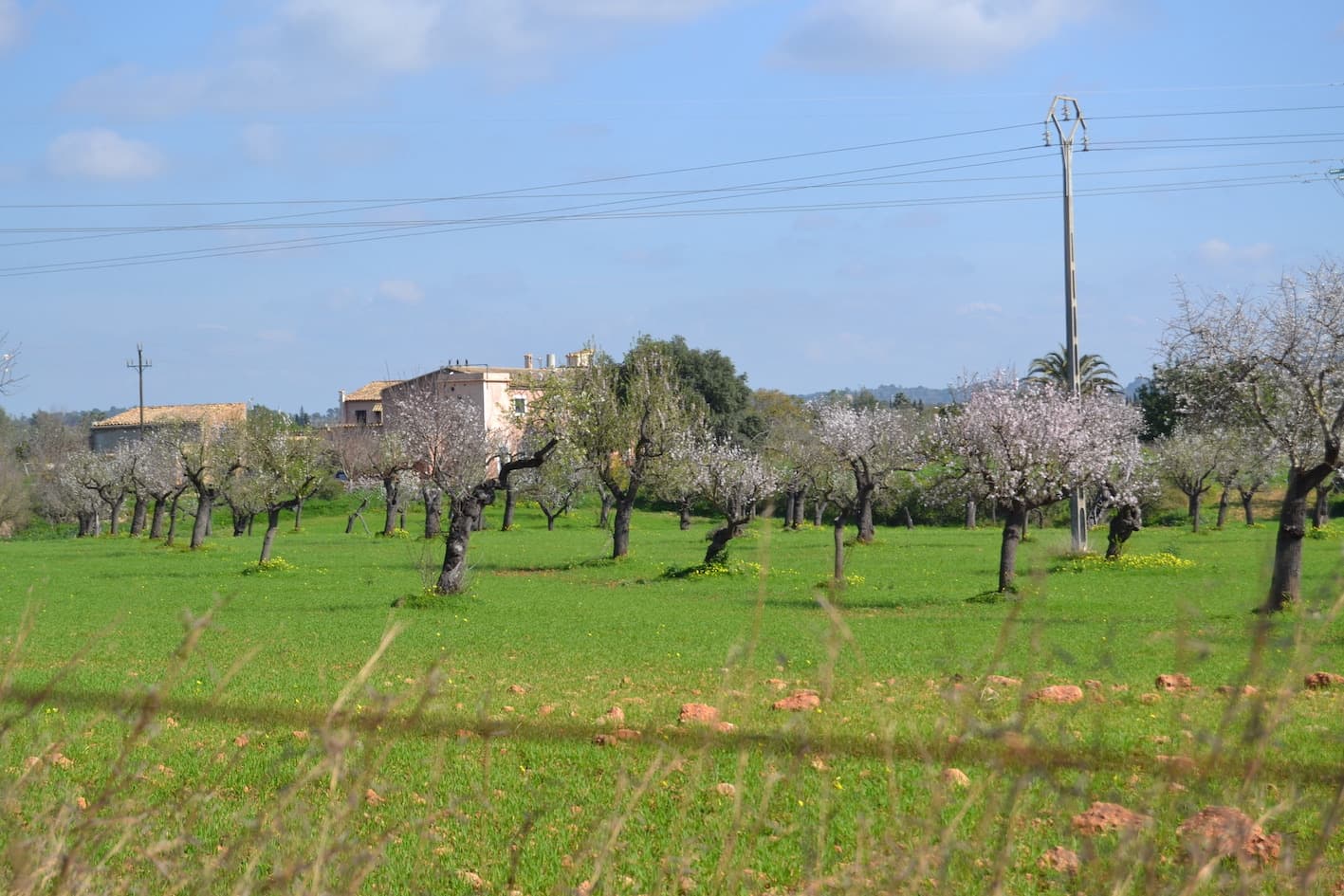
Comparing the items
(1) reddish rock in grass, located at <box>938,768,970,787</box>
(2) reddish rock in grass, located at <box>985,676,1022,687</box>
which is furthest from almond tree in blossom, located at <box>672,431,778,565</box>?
(1) reddish rock in grass, located at <box>938,768,970,787</box>

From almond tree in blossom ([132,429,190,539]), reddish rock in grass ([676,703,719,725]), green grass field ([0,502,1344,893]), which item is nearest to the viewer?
green grass field ([0,502,1344,893])

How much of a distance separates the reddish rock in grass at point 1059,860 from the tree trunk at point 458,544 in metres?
20.3

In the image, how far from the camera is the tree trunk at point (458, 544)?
84.2ft

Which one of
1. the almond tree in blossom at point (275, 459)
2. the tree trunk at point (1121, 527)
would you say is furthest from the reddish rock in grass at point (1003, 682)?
the almond tree in blossom at point (275, 459)

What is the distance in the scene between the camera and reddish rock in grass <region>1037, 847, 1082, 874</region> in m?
5.27

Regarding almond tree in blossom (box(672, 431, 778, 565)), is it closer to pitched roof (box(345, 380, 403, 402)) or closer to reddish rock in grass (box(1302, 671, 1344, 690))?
reddish rock in grass (box(1302, 671, 1344, 690))

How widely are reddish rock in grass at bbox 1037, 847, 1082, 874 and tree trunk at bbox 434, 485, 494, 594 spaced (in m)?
20.3

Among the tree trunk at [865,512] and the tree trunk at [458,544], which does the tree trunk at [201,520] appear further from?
the tree trunk at [865,512]

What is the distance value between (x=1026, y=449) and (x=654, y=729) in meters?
29.0

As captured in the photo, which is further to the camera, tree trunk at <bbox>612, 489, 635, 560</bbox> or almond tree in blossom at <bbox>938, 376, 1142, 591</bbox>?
tree trunk at <bbox>612, 489, 635, 560</bbox>

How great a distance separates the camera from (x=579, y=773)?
8.68 m

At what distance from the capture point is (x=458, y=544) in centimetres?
2597

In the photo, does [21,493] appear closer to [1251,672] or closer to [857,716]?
[857,716]

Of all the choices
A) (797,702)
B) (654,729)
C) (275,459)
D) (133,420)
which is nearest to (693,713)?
(797,702)
